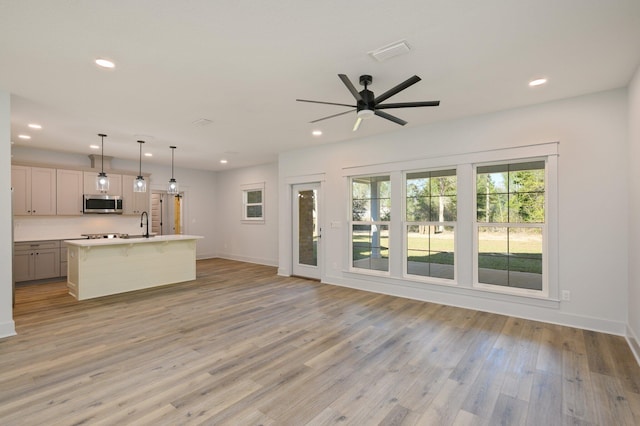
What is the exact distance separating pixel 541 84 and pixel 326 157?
3.56 metres

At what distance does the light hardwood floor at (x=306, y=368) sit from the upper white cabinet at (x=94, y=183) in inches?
126

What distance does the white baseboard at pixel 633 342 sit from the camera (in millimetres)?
2816

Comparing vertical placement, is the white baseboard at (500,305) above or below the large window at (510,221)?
below

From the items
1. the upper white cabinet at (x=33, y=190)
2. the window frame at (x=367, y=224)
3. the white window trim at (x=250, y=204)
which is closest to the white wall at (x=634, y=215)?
the window frame at (x=367, y=224)

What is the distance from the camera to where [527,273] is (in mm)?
4523

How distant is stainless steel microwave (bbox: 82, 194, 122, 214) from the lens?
6.77 meters

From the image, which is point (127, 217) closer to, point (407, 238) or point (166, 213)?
point (166, 213)

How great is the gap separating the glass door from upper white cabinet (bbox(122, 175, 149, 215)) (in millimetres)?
3997

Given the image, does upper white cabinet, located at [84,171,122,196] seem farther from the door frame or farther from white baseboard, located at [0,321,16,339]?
white baseboard, located at [0,321,16,339]

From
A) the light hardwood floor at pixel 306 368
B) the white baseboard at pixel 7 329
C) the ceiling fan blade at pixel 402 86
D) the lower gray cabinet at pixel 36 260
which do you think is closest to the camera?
the light hardwood floor at pixel 306 368

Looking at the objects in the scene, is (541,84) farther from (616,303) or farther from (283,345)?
(283,345)

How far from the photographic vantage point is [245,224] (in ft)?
28.8

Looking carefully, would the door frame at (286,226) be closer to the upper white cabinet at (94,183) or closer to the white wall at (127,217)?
the white wall at (127,217)

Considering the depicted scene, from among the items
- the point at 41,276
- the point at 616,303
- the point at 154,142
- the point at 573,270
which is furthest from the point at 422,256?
the point at 41,276
